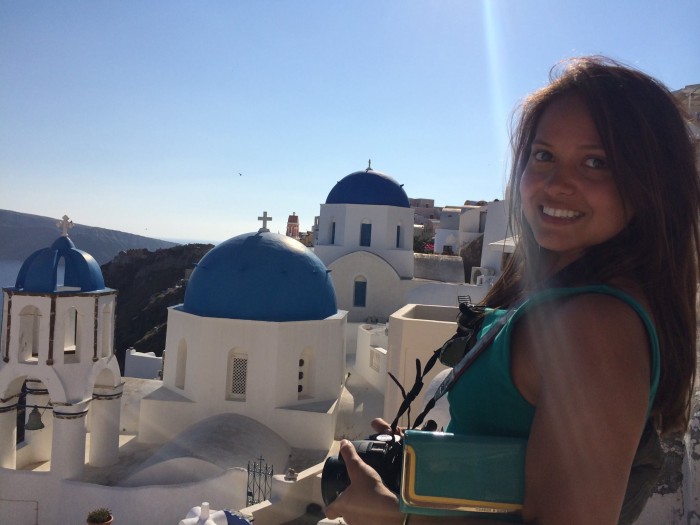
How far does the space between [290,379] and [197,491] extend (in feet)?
9.30

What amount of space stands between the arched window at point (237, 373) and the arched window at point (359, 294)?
7.16 m

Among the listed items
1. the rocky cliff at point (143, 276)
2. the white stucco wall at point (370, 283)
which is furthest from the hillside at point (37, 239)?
the white stucco wall at point (370, 283)

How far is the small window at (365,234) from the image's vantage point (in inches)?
692

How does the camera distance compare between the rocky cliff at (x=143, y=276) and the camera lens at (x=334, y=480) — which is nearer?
the camera lens at (x=334, y=480)

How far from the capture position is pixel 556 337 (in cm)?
93

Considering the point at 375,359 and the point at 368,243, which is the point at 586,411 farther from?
the point at 368,243

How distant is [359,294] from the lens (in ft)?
55.5

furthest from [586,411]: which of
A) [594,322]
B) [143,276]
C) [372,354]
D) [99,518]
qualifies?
[143,276]

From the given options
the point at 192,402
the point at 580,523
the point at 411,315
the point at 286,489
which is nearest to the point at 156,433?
the point at 192,402

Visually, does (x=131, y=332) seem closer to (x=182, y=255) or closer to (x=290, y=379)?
(x=182, y=255)

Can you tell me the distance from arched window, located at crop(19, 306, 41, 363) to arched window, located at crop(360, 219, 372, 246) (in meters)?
10.2

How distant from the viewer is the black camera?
1.20 metres

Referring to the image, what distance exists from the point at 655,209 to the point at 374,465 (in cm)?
80

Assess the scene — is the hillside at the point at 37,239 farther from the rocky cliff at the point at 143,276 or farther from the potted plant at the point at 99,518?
the potted plant at the point at 99,518
